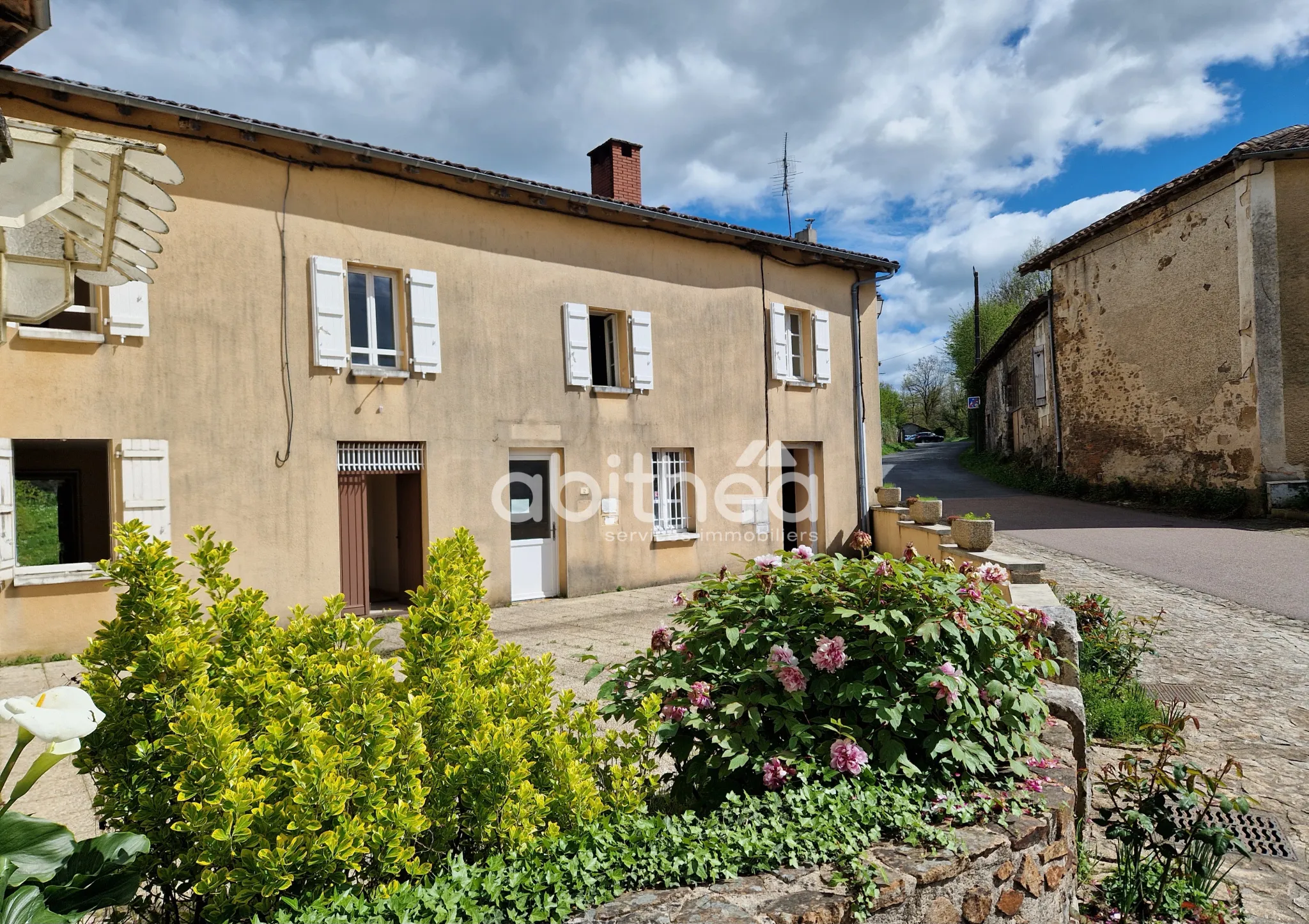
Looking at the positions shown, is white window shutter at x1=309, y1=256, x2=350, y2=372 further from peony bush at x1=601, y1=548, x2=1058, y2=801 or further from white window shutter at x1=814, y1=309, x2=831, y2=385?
white window shutter at x1=814, y1=309, x2=831, y2=385

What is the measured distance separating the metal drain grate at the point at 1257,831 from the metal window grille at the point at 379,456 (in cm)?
799

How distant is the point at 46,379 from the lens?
7.39 meters

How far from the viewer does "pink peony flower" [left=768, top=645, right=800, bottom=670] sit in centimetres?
275

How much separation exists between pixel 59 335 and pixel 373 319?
10.0ft

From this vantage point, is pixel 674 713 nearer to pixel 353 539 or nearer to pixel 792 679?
pixel 792 679

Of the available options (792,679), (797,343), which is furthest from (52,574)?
(797,343)

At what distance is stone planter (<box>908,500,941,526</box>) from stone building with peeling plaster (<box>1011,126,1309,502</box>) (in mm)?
8225

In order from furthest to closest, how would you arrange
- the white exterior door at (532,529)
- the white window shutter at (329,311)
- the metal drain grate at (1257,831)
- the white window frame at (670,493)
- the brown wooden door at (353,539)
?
the white window frame at (670,493)
the white exterior door at (532,529)
the brown wooden door at (353,539)
the white window shutter at (329,311)
the metal drain grate at (1257,831)

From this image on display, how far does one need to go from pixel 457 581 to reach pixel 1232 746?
506 cm

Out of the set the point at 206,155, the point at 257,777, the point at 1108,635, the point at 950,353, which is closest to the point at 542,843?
the point at 257,777

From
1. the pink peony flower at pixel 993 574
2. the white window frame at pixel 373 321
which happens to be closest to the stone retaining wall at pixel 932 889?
the pink peony flower at pixel 993 574

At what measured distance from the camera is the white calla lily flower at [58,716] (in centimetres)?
156

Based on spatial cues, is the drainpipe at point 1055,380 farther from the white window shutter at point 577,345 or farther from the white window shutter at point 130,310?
the white window shutter at point 130,310

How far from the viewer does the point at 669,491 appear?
12164 mm
